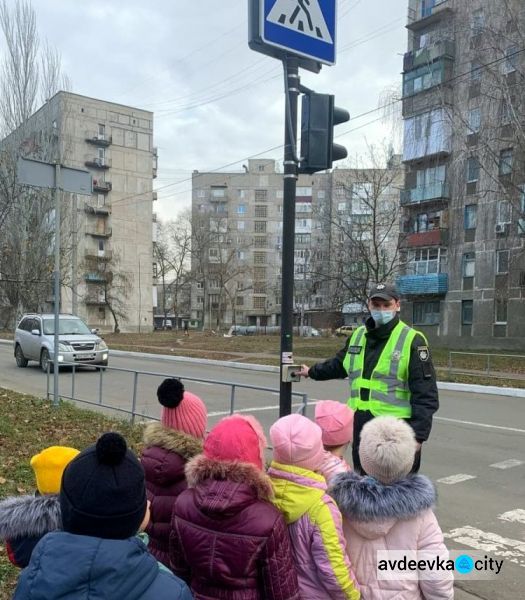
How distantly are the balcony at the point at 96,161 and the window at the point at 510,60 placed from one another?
53282mm

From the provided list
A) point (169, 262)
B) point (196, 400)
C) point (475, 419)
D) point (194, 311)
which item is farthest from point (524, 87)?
point (194, 311)

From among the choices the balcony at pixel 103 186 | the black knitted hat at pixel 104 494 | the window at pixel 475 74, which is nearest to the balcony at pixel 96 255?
the balcony at pixel 103 186

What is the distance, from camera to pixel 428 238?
3753 centimetres

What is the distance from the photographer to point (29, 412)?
9.27 meters

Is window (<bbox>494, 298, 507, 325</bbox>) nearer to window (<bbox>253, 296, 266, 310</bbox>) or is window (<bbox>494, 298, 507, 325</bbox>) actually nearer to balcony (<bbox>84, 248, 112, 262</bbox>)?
balcony (<bbox>84, 248, 112, 262</bbox>)

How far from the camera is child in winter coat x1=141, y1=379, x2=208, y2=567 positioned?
3.03 metres

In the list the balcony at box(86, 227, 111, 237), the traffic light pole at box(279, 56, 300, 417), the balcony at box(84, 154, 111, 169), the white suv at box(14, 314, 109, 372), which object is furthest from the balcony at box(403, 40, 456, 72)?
the balcony at box(86, 227, 111, 237)

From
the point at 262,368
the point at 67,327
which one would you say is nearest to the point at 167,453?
the point at 67,327

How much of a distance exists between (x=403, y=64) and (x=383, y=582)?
124ft

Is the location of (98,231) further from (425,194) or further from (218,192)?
(425,194)

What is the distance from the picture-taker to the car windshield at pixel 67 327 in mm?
17609

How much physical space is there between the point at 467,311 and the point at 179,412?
34617 mm

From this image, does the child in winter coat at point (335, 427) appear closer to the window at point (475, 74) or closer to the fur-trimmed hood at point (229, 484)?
the fur-trimmed hood at point (229, 484)

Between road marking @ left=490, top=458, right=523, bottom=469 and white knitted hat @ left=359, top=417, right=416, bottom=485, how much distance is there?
5260mm
